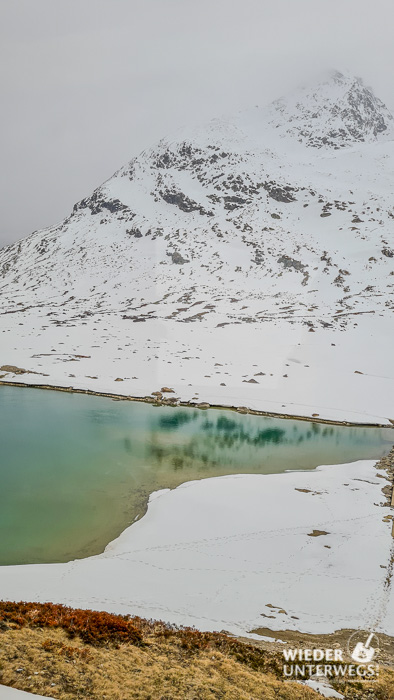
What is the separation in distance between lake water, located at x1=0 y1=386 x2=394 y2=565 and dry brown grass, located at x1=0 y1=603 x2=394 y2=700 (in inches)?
297

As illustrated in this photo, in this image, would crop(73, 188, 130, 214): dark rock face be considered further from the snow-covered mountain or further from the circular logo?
the circular logo

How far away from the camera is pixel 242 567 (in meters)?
18.5

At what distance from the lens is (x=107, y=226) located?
156625 millimetres

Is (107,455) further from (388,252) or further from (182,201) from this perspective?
(182,201)

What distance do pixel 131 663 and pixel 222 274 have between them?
385 ft

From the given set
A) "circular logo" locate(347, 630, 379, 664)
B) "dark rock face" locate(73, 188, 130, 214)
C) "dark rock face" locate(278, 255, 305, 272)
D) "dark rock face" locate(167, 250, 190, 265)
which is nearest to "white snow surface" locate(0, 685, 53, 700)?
"circular logo" locate(347, 630, 379, 664)

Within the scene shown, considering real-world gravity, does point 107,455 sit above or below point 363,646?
above

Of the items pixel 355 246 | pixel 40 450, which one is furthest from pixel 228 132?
pixel 40 450

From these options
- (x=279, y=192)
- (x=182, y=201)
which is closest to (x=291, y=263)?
(x=279, y=192)

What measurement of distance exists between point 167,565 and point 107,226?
155 metres

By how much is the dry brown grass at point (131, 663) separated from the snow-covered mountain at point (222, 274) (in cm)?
4087

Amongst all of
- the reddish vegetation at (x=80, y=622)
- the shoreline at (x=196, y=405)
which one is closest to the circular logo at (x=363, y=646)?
the reddish vegetation at (x=80, y=622)

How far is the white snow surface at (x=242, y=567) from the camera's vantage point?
15.3 metres

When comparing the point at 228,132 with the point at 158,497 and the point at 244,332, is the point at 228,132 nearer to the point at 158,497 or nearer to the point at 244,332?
the point at 244,332
